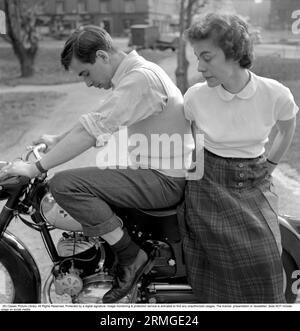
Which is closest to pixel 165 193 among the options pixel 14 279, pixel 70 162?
pixel 14 279

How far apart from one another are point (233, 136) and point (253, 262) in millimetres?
496

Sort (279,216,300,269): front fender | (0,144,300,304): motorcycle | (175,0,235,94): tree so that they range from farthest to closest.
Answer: (175,0,235,94): tree
(279,216,300,269): front fender
(0,144,300,304): motorcycle

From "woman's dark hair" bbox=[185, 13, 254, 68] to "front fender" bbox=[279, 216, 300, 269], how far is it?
778mm

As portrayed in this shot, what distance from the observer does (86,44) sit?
1.95 metres

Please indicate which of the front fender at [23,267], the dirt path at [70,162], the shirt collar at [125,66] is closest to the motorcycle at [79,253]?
the front fender at [23,267]

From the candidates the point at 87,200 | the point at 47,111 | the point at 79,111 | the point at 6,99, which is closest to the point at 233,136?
the point at 87,200

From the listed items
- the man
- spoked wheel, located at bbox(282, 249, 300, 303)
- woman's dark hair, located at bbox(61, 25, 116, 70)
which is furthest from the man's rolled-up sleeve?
spoked wheel, located at bbox(282, 249, 300, 303)

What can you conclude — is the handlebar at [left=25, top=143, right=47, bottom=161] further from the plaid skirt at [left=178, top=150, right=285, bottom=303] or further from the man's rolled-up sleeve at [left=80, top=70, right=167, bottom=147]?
the plaid skirt at [left=178, top=150, right=285, bottom=303]

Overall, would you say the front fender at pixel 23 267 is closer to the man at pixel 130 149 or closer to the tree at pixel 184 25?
the man at pixel 130 149

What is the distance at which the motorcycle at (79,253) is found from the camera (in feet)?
6.94

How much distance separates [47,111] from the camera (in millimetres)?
6270

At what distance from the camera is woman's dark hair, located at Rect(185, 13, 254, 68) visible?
1.85 meters

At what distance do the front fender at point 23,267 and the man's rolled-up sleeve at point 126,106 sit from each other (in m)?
0.61

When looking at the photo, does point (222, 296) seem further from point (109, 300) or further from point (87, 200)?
point (87, 200)
